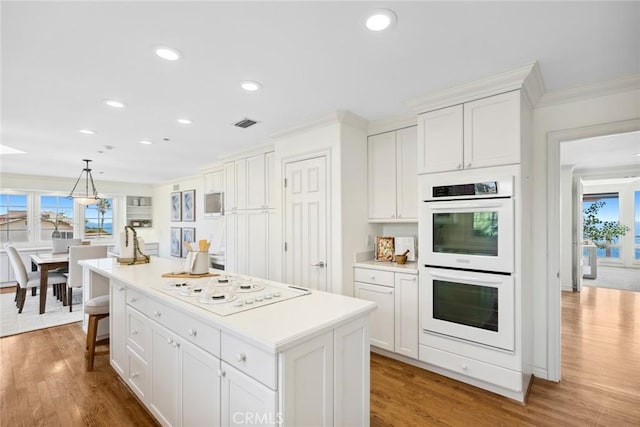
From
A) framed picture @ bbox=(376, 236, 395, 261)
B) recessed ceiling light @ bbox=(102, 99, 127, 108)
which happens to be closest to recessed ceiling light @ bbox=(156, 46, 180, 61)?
recessed ceiling light @ bbox=(102, 99, 127, 108)

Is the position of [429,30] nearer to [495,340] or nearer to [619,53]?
[619,53]

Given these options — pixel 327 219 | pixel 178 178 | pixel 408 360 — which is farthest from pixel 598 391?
pixel 178 178

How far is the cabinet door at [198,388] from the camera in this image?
1498 mm

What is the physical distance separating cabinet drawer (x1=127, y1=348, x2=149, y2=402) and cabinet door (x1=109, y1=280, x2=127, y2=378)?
127mm

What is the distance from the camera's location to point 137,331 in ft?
7.30

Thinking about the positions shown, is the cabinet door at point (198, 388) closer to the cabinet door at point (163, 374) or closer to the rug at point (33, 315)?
the cabinet door at point (163, 374)

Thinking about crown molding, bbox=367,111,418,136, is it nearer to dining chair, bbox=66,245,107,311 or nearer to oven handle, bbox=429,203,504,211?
oven handle, bbox=429,203,504,211

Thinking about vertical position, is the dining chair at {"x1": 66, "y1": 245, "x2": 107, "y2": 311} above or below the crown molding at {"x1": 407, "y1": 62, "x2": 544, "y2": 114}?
below

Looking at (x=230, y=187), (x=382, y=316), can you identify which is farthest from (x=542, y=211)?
(x=230, y=187)

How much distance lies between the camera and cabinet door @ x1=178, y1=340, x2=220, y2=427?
1498 mm

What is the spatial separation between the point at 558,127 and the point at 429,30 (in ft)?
5.58

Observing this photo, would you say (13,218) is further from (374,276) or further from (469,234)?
(469,234)

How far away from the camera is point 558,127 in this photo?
258 centimetres

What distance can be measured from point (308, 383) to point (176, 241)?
7.14 meters
